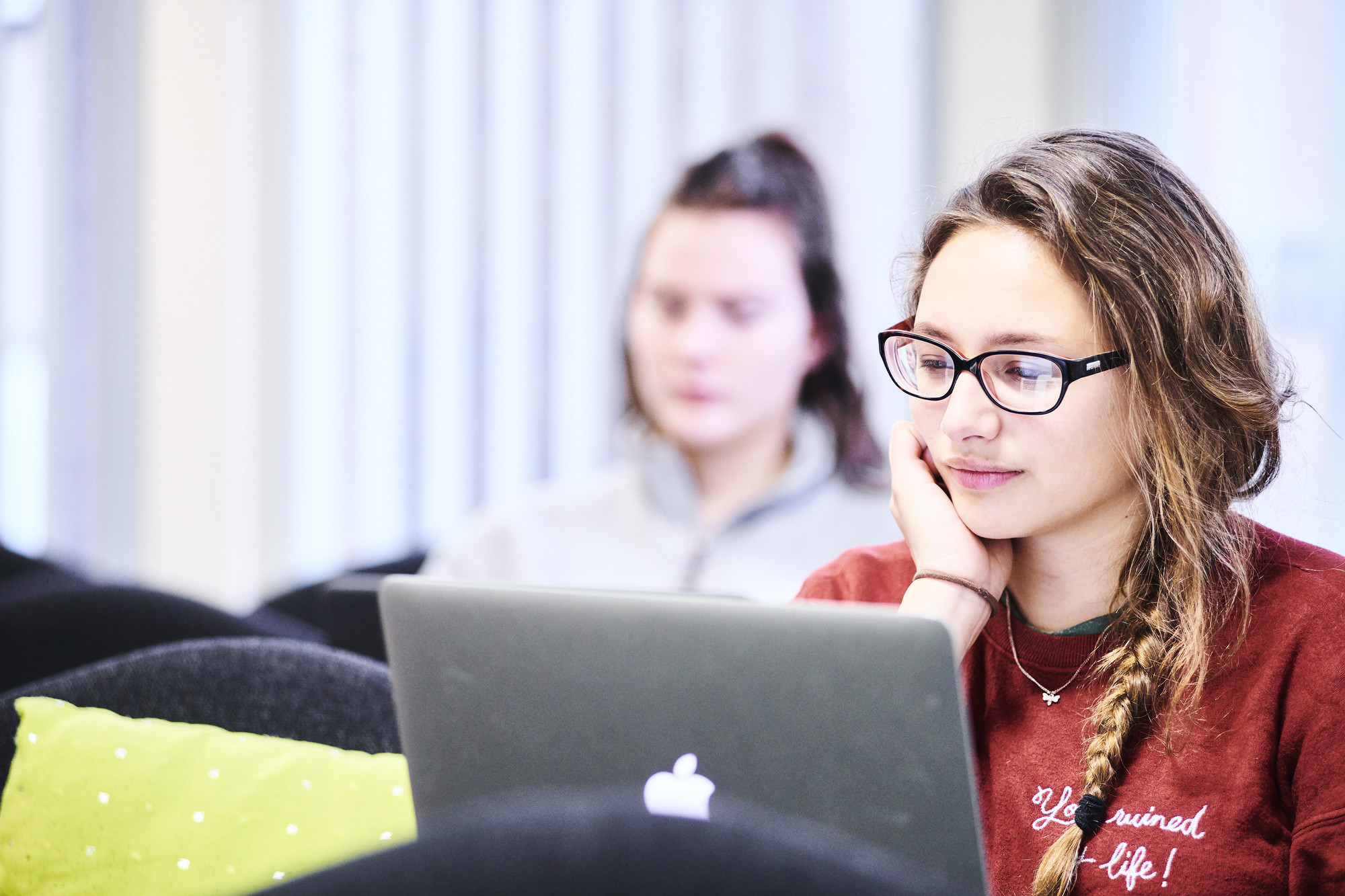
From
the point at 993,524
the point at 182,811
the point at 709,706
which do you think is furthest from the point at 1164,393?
the point at 182,811

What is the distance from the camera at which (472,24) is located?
3.14m

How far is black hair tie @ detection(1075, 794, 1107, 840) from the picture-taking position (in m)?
0.92

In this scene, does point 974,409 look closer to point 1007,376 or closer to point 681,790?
point 1007,376

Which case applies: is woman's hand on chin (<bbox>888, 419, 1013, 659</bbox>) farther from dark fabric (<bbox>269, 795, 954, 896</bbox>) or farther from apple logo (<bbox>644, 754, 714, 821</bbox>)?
dark fabric (<bbox>269, 795, 954, 896</bbox>)

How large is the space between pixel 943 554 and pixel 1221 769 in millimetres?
267

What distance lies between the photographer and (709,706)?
2.44 feet

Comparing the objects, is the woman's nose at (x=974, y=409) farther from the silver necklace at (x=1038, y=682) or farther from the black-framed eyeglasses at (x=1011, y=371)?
the silver necklace at (x=1038, y=682)

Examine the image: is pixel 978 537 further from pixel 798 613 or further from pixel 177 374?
pixel 177 374

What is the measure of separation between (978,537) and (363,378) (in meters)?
2.47

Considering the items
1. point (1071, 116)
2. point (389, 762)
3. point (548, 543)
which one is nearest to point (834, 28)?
point (1071, 116)


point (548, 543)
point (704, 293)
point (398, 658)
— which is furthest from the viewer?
point (548, 543)

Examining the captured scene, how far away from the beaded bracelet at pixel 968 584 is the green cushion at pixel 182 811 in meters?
0.50

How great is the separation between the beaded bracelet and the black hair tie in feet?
0.57

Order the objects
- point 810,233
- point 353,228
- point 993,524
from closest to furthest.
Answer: point 993,524
point 810,233
point 353,228
